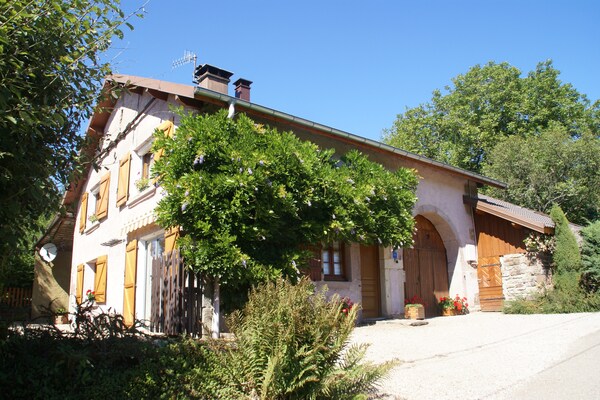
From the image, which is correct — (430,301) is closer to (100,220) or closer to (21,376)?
(100,220)

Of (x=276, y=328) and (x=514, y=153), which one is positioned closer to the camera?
(x=276, y=328)

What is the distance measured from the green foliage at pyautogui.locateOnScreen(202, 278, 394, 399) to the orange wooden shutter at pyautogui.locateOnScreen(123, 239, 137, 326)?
6.72m

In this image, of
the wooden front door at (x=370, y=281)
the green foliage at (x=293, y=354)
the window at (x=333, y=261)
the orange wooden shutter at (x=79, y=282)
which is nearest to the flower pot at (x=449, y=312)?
the wooden front door at (x=370, y=281)

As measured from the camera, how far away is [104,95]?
4.18m

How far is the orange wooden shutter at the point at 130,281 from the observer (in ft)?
34.4

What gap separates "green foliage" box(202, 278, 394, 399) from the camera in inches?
154

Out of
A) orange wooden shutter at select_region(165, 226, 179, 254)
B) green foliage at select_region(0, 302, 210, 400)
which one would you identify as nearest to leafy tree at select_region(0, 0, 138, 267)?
green foliage at select_region(0, 302, 210, 400)

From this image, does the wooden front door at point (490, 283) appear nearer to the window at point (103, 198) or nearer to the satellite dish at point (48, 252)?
the window at point (103, 198)

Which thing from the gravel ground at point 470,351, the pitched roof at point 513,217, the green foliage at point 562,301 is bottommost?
the gravel ground at point 470,351

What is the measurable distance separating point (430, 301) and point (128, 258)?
8163 mm

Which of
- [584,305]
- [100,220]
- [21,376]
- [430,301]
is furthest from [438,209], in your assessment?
[21,376]

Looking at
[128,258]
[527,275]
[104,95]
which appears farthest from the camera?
[527,275]

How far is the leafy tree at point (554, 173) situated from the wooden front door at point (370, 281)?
41.8 feet

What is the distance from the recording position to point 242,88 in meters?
11.6
